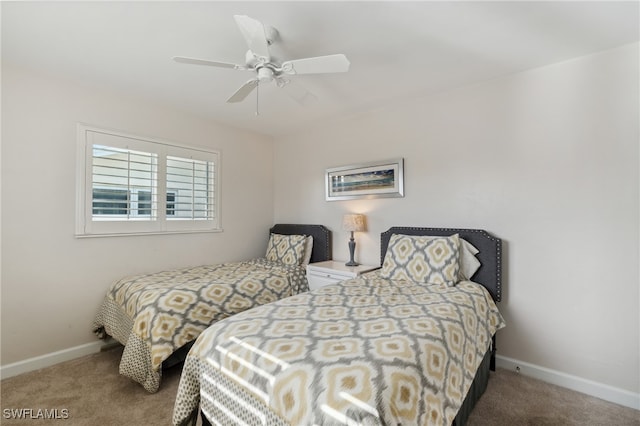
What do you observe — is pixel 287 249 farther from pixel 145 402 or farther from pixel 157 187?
pixel 145 402

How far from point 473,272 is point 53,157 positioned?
3.78m

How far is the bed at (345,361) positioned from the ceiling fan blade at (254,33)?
1.54 meters

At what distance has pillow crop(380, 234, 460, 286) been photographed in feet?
7.95

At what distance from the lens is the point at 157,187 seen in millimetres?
3211

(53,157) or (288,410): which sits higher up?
(53,157)

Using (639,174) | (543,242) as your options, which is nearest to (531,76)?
(639,174)

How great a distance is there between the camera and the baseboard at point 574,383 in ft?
6.64

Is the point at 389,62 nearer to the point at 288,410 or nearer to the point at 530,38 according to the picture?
the point at 530,38

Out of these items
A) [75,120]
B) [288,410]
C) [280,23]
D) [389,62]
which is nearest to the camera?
[288,410]

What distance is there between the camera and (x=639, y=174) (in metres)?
2.00

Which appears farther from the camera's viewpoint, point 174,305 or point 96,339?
point 96,339

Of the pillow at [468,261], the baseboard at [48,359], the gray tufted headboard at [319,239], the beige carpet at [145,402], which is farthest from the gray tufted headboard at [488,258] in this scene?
the baseboard at [48,359]

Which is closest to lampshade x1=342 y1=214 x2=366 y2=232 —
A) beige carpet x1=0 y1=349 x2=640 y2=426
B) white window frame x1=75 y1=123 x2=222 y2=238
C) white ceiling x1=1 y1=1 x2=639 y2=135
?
white ceiling x1=1 y1=1 x2=639 y2=135

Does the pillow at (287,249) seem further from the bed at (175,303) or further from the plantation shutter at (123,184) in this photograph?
the plantation shutter at (123,184)
